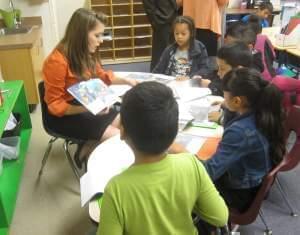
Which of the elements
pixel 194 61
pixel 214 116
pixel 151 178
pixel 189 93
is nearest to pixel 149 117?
pixel 151 178

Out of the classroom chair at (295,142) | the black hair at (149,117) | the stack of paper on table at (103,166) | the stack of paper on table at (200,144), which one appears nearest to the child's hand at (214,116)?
the stack of paper on table at (200,144)

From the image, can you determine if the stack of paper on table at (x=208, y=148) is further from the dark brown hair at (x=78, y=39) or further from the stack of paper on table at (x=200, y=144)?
the dark brown hair at (x=78, y=39)

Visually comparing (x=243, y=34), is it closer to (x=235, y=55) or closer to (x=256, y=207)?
(x=235, y=55)

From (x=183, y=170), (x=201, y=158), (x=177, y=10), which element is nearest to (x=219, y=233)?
(x=183, y=170)

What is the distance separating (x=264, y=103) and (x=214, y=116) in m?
0.36

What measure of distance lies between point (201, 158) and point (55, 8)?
361 centimetres

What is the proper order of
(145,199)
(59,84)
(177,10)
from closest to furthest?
1. (145,199)
2. (59,84)
3. (177,10)

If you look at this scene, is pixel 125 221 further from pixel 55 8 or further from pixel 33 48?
pixel 55 8

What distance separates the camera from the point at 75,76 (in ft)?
6.55

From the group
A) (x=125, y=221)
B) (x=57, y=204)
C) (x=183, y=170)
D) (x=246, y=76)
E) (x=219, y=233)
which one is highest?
(x=246, y=76)

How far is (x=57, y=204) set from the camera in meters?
2.19

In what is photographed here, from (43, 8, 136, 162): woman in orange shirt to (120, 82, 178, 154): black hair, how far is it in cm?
105

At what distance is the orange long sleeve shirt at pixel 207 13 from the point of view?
3369mm

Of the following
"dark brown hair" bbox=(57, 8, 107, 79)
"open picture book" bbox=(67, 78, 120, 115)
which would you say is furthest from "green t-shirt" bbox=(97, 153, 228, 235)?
"dark brown hair" bbox=(57, 8, 107, 79)
